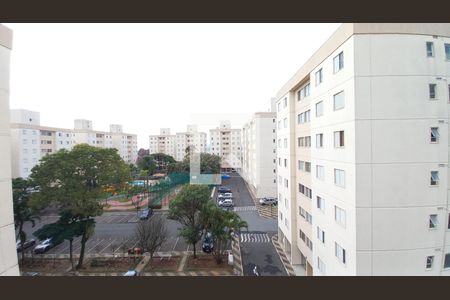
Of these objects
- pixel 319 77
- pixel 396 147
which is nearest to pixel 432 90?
pixel 396 147

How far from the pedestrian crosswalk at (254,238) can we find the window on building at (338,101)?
10.2 metres

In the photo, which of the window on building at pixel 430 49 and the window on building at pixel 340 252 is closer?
the window on building at pixel 430 49

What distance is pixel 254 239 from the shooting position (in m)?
14.3

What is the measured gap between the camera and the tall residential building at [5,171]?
4121 mm

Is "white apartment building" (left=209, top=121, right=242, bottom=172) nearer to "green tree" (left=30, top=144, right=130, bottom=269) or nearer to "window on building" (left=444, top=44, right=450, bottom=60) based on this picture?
"green tree" (left=30, top=144, right=130, bottom=269)

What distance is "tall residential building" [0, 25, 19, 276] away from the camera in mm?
4121

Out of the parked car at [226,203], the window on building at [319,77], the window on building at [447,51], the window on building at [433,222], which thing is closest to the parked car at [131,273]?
the window on building at [433,222]

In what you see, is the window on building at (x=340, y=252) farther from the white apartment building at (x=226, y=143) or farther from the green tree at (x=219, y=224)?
the white apartment building at (x=226, y=143)

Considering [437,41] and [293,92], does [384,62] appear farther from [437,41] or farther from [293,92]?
[293,92]

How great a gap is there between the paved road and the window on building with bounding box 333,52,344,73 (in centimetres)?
905

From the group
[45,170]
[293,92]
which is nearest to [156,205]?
[45,170]

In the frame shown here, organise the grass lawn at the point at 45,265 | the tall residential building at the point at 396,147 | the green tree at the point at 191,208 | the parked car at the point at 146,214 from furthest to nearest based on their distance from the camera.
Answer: the parked car at the point at 146,214, the green tree at the point at 191,208, the grass lawn at the point at 45,265, the tall residential building at the point at 396,147

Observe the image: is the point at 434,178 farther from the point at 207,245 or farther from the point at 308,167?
the point at 207,245

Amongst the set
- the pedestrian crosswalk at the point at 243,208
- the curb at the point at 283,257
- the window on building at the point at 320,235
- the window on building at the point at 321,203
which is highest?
the window on building at the point at 321,203
